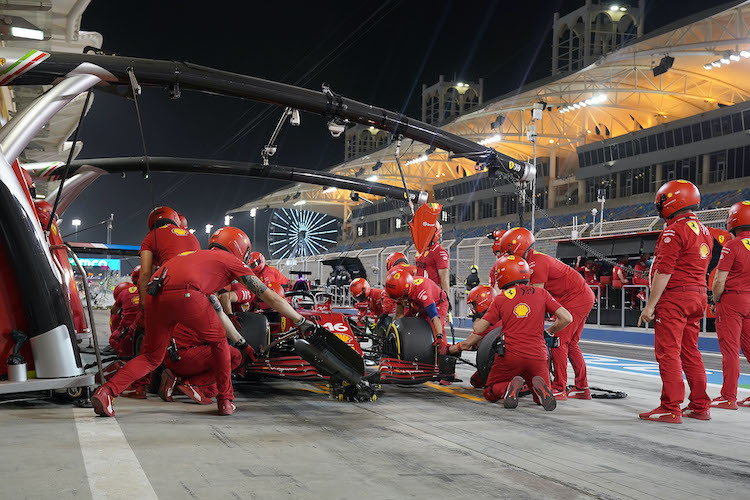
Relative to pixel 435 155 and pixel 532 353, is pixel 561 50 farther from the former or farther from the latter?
pixel 532 353

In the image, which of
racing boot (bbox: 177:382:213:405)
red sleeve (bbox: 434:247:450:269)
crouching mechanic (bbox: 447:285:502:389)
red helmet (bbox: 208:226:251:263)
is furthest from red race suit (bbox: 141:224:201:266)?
red sleeve (bbox: 434:247:450:269)

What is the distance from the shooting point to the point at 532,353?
6.99 meters

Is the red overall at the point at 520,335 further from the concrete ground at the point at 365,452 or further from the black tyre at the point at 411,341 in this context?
the black tyre at the point at 411,341

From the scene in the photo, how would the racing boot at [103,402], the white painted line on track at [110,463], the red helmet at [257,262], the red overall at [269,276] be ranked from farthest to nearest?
the red overall at [269,276], the red helmet at [257,262], the racing boot at [103,402], the white painted line on track at [110,463]

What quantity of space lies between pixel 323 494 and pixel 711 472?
2.39 metres

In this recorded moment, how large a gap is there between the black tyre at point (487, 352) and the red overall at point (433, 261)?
2.90m

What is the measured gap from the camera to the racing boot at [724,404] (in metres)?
7.12

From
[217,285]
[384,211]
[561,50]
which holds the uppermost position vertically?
[561,50]

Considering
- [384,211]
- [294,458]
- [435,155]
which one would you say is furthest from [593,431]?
[384,211]

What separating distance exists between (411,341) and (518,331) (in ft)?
4.24

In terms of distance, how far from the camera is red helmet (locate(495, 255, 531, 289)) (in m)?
7.34

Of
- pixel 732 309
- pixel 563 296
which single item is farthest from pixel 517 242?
pixel 732 309

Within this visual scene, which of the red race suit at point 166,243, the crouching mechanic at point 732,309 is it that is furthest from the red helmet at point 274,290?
the crouching mechanic at point 732,309

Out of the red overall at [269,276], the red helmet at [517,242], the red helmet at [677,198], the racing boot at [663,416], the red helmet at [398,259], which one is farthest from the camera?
the red helmet at [398,259]
